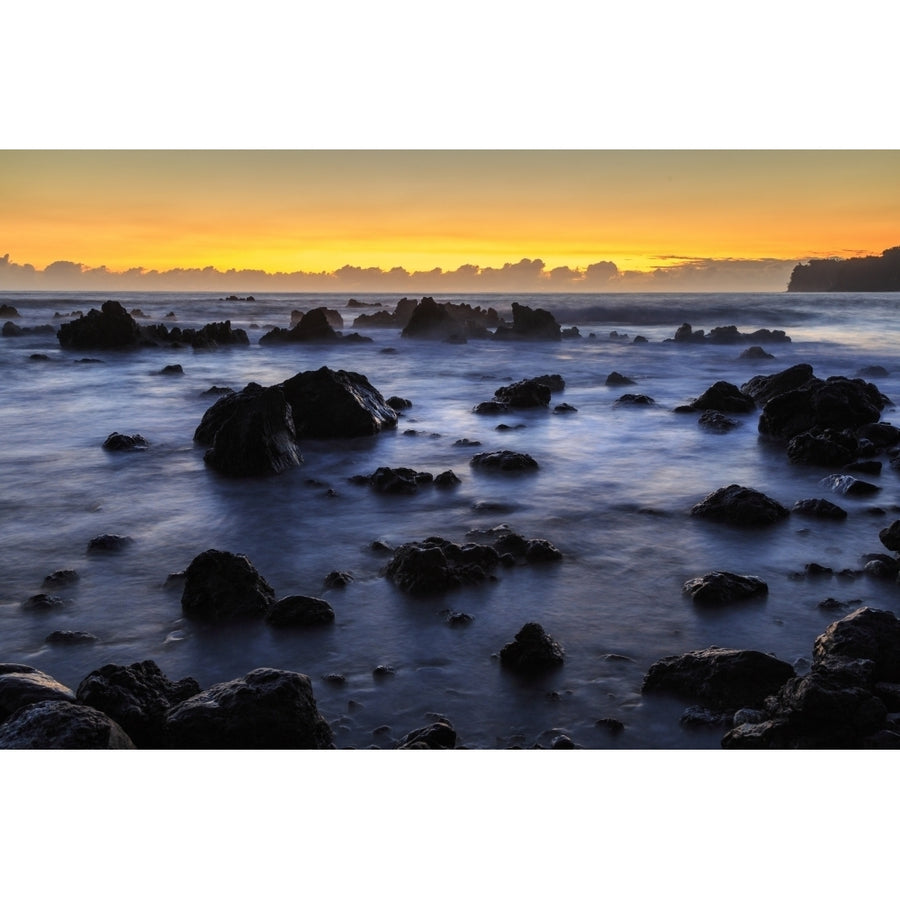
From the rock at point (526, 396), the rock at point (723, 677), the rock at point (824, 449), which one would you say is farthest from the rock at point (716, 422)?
the rock at point (723, 677)

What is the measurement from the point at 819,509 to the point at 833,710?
372 cm

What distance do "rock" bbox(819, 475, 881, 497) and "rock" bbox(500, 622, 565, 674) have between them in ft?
15.1

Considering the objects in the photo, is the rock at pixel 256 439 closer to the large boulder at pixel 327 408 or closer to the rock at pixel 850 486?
the large boulder at pixel 327 408

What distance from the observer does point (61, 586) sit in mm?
5539

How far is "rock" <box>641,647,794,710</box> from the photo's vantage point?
3967 millimetres

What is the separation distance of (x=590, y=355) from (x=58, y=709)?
2389 centimetres

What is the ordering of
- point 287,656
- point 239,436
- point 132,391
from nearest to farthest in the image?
point 287,656 < point 239,436 < point 132,391

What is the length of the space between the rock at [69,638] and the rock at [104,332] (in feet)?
74.3

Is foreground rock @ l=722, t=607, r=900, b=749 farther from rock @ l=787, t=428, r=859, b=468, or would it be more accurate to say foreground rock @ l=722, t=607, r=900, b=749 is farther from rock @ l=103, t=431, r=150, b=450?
rock @ l=103, t=431, r=150, b=450

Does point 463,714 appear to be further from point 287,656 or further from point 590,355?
point 590,355

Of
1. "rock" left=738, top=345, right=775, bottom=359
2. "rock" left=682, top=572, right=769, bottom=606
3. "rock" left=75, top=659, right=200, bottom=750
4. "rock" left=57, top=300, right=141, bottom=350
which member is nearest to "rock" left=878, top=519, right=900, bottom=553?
"rock" left=682, top=572, right=769, bottom=606

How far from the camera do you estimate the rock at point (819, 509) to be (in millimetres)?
6871

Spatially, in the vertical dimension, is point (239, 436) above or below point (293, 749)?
above

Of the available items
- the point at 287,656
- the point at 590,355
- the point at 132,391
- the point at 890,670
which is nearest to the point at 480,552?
the point at 287,656
